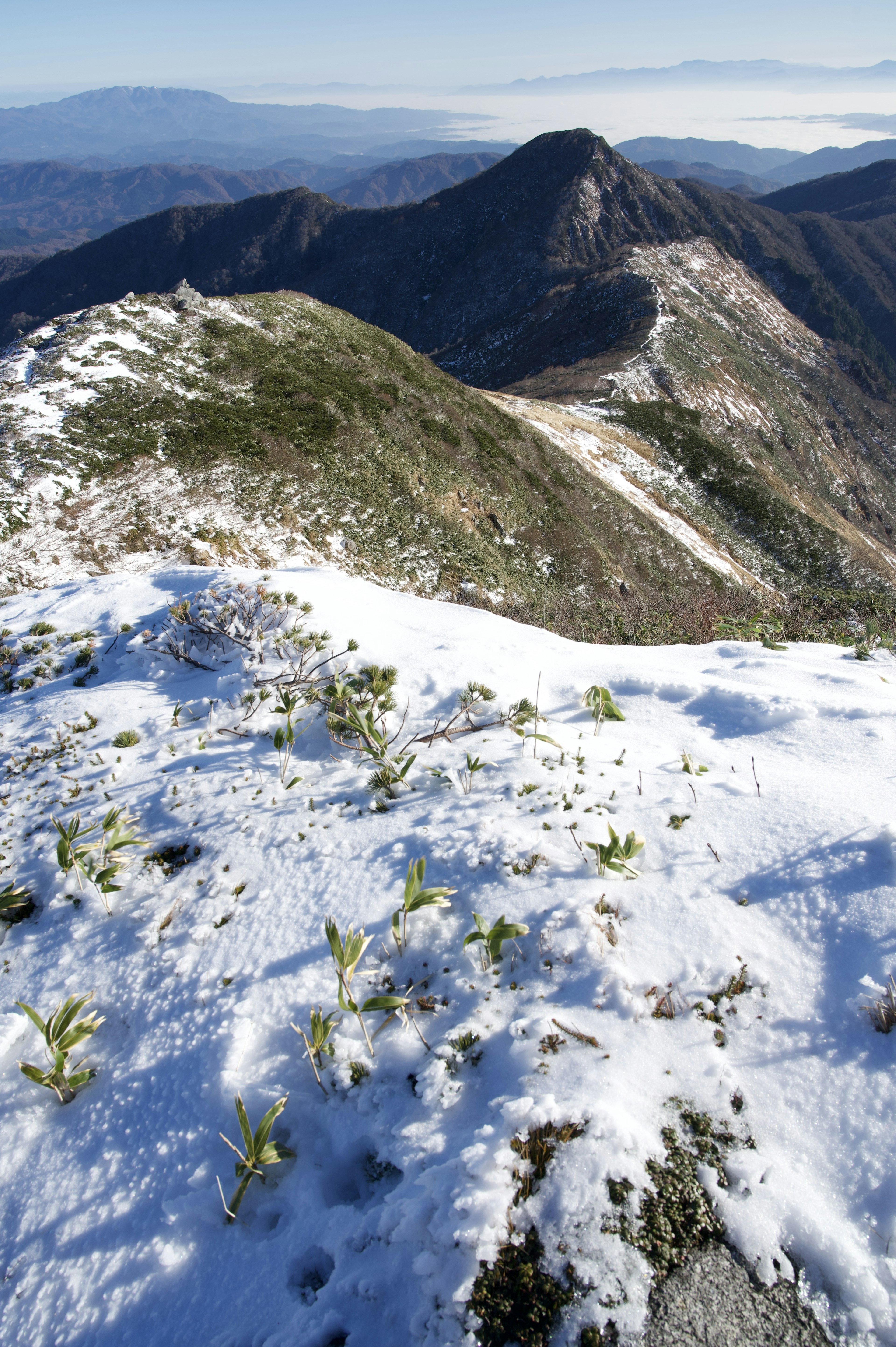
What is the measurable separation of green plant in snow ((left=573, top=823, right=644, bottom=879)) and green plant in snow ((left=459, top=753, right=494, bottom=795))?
4.47 feet

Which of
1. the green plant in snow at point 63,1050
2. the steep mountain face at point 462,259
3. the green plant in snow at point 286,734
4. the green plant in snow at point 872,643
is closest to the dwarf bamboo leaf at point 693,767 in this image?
the green plant in snow at point 286,734

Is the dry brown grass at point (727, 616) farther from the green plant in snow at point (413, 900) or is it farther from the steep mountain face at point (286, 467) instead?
the steep mountain face at point (286, 467)

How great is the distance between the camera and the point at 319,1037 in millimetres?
3586

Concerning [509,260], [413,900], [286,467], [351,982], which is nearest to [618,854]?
[413,900]

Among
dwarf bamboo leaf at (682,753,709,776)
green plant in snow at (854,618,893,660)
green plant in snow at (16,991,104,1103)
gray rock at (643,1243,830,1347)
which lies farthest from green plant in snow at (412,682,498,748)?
green plant in snow at (854,618,893,660)

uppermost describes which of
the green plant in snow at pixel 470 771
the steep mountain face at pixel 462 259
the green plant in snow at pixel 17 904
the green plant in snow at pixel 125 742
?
the steep mountain face at pixel 462 259

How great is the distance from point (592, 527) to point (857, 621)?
22.1 metres

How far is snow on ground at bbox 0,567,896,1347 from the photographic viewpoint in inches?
114

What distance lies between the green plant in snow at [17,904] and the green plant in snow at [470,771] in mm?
3789

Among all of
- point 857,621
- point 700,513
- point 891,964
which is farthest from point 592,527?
point 891,964

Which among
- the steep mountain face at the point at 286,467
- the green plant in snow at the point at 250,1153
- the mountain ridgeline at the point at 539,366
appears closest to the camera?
the green plant in snow at the point at 250,1153

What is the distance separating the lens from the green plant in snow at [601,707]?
6777mm

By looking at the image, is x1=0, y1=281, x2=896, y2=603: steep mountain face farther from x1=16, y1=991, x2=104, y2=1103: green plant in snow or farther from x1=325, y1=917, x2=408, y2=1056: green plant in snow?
A: x1=325, y1=917, x2=408, y2=1056: green plant in snow

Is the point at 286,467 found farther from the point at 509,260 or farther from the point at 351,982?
the point at 509,260
